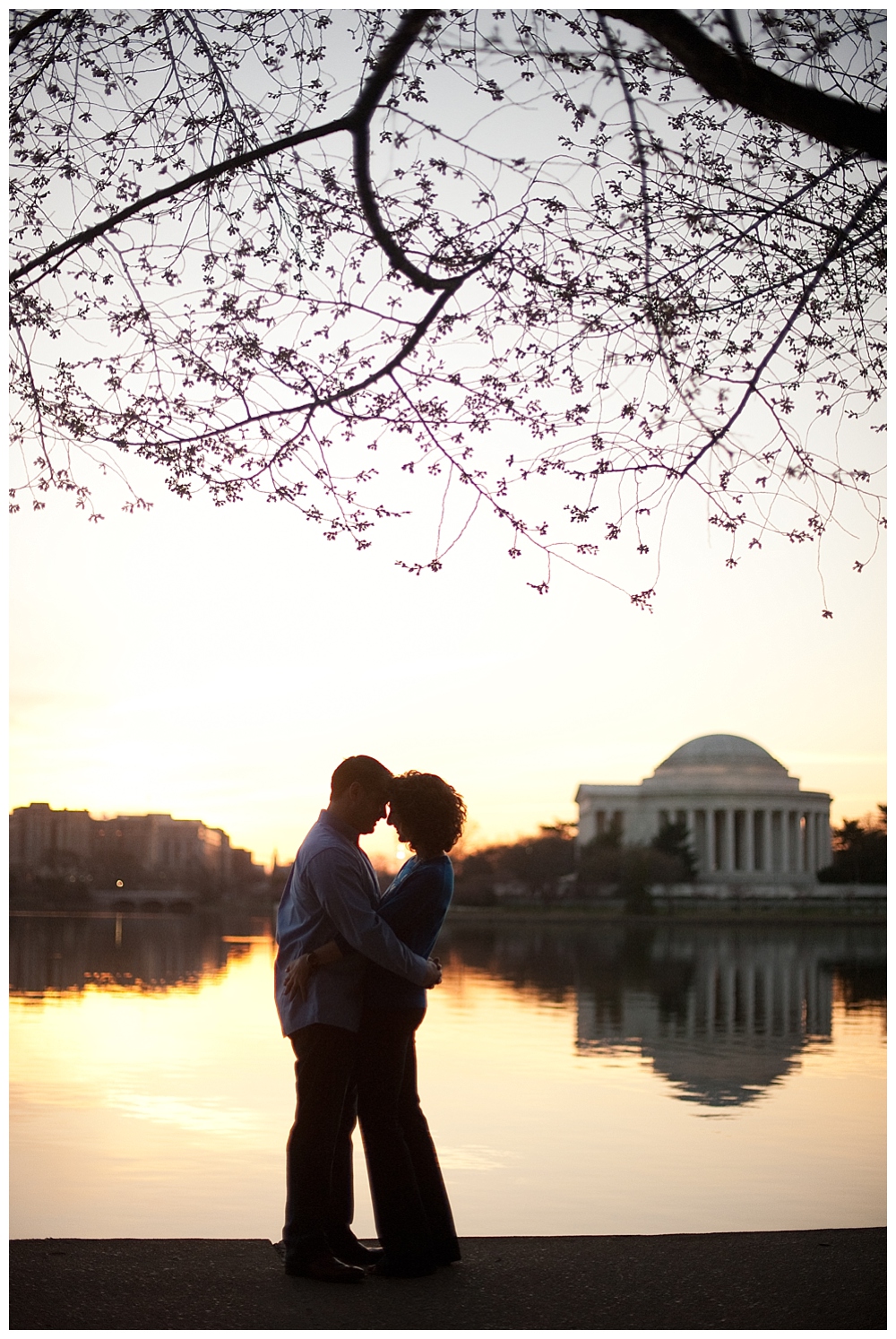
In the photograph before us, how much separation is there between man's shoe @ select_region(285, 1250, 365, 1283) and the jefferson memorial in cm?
9023

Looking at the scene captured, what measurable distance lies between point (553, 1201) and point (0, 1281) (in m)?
4.64

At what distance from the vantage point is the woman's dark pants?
513 cm

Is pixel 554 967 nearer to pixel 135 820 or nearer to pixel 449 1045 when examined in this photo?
pixel 449 1045

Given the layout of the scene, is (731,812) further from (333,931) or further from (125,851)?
(333,931)

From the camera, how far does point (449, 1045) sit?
1680 centimetres

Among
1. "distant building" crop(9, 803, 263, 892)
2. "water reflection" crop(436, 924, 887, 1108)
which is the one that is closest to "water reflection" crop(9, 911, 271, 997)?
"distant building" crop(9, 803, 263, 892)

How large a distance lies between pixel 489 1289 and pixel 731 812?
9384 centimetres

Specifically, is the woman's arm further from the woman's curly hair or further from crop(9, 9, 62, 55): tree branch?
crop(9, 9, 62, 55): tree branch

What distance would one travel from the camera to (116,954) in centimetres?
3750

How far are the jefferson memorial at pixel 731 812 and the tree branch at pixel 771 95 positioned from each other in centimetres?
9027

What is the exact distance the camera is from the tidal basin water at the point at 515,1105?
846 centimetres

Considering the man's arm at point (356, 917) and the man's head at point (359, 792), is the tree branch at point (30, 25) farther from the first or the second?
the man's arm at point (356, 917)

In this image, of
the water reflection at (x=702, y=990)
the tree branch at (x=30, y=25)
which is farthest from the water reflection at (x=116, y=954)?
the tree branch at (x=30, y=25)

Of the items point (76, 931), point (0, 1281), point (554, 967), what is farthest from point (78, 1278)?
point (76, 931)
